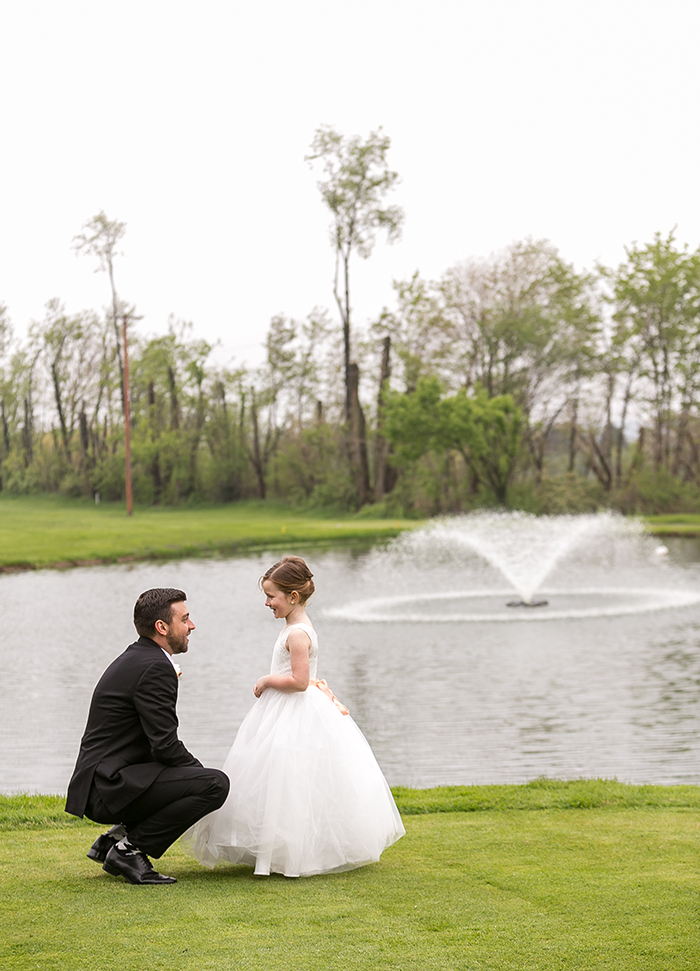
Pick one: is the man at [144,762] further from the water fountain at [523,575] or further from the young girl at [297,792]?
the water fountain at [523,575]

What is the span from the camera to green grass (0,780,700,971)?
13.1 ft

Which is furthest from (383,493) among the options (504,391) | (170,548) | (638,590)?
(638,590)

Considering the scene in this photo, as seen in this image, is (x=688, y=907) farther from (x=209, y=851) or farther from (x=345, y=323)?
(x=345, y=323)

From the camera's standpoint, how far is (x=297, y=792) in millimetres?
5297

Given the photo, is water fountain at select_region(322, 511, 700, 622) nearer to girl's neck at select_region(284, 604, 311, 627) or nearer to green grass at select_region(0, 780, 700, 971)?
green grass at select_region(0, 780, 700, 971)

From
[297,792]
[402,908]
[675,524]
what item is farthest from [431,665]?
[675,524]

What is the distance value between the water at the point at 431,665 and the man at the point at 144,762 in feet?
13.5

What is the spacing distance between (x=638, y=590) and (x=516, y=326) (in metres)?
33.1

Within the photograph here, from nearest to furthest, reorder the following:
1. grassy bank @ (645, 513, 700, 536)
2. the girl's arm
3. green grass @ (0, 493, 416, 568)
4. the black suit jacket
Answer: the black suit jacket → the girl's arm → green grass @ (0, 493, 416, 568) → grassy bank @ (645, 513, 700, 536)

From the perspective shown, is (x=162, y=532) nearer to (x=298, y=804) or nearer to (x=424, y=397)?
(x=424, y=397)

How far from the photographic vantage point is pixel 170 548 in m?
35.1

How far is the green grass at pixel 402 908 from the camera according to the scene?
13.1 feet

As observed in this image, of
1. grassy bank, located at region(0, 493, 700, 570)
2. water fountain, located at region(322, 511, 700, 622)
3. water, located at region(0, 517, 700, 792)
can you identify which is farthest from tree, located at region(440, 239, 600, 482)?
water, located at region(0, 517, 700, 792)

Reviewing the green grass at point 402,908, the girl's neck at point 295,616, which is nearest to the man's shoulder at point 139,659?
the girl's neck at point 295,616
